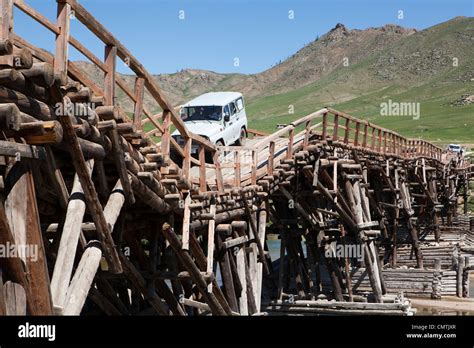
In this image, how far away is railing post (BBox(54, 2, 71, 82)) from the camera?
20.2 ft

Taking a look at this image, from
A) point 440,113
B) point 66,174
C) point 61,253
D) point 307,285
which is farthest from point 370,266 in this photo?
point 440,113

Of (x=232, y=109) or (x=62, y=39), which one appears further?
(x=232, y=109)

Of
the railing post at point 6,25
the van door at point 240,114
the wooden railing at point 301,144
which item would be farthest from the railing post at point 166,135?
the van door at point 240,114

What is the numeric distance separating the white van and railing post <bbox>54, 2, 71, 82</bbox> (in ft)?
33.7

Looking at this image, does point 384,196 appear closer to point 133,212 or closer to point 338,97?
point 133,212

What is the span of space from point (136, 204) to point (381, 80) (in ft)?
436

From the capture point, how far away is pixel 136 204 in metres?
9.28

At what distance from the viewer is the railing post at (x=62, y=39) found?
617cm

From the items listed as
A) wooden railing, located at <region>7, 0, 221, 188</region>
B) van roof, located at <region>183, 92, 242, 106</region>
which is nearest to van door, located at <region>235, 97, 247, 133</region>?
van roof, located at <region>183, 92, 242, 106</region>

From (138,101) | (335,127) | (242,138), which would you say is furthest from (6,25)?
(242,138)

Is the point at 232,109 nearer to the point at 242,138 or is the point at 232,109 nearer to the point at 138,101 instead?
the point at 242,138

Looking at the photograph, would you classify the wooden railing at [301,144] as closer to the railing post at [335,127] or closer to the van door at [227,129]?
the railing post at [335,127]

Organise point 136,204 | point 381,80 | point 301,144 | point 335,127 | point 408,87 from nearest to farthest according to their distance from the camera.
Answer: point 136,204, point 301,144, point 335,127, point 408,87, point 381,80

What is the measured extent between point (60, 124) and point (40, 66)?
0.60 metres
